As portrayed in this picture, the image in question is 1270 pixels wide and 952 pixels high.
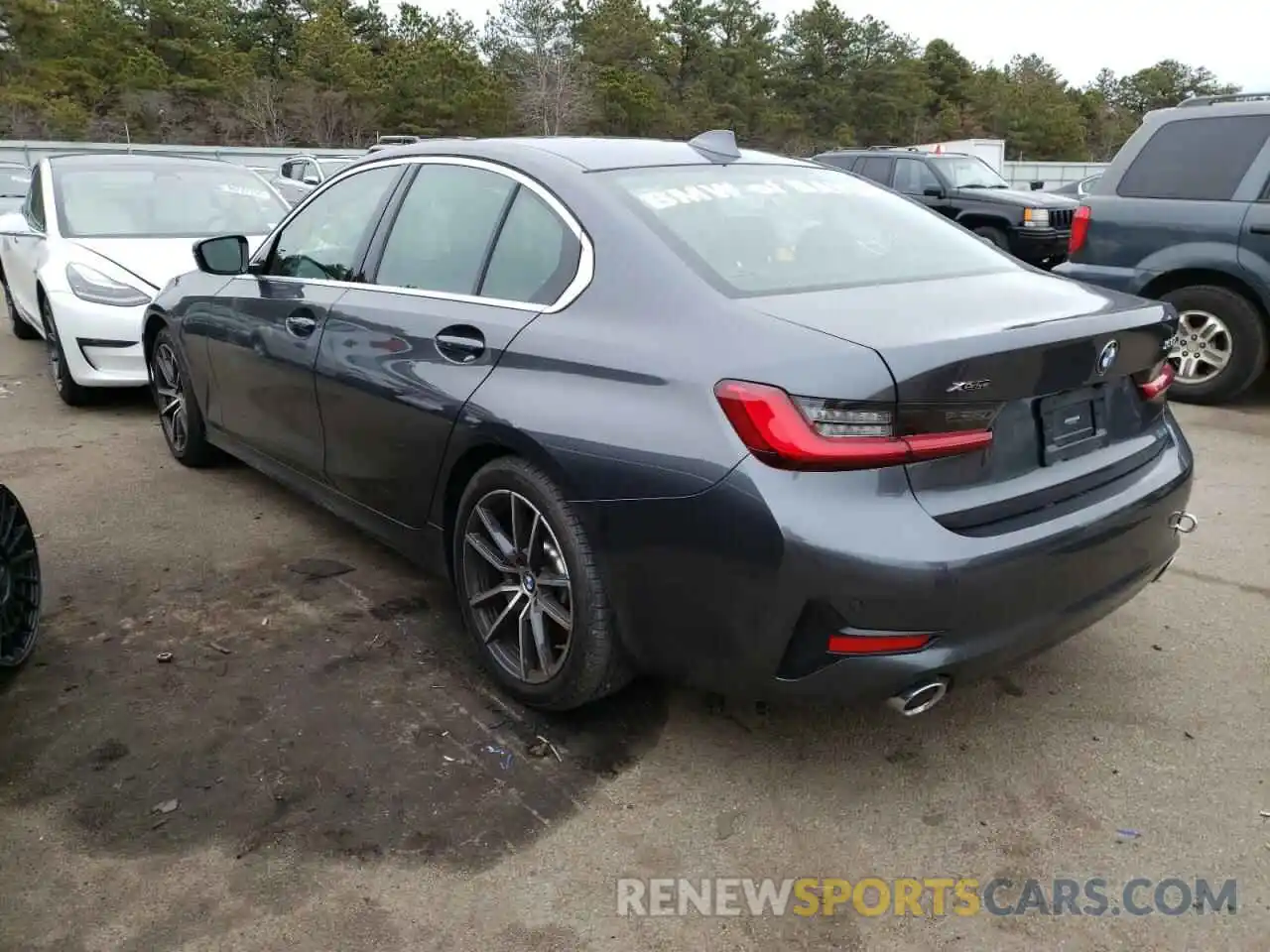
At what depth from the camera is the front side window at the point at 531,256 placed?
295cm

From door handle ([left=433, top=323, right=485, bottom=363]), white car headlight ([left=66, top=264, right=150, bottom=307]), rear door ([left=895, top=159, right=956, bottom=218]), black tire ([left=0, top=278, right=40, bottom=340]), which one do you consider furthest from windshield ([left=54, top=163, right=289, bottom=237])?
rear door ([left=895, top=159, right=956, bottom=218])

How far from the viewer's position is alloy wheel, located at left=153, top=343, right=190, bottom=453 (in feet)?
17.3

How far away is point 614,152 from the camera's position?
132 inches

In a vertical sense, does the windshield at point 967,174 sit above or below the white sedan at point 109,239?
above

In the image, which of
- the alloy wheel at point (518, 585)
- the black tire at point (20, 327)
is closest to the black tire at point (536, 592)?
the alloy wheel at point (518, 585)

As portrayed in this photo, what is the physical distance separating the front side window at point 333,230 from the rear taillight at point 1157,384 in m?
2.58

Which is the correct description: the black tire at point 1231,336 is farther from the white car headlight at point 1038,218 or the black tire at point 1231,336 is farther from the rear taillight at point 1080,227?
the white car headlight at point 1038,218

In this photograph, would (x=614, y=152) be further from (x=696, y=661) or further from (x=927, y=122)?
(x=927, y=122)

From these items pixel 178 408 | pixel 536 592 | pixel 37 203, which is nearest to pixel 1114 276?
pixel 536 592

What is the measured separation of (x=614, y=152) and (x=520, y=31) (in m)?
59.2

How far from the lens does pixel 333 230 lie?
403 centimetres

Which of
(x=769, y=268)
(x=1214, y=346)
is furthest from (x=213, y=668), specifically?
(x=1214, y=346)

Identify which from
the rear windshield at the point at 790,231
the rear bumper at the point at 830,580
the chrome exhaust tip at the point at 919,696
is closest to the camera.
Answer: the rear bumper at the point at 830,580

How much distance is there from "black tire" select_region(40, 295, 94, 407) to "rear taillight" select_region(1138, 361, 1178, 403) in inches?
242
